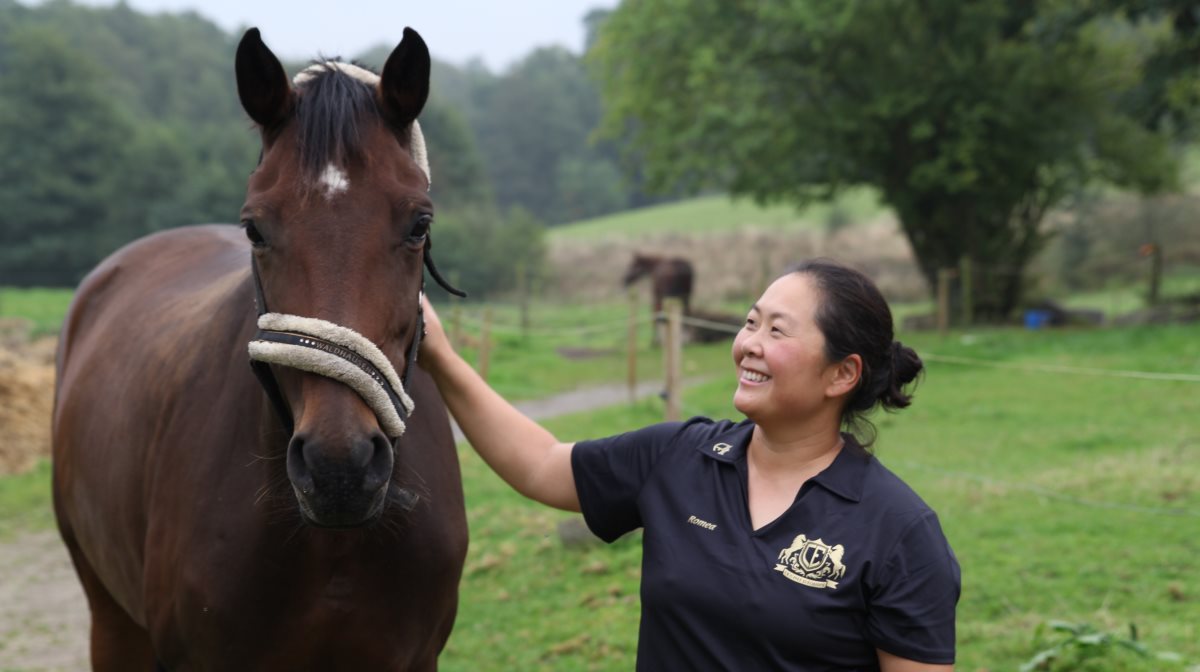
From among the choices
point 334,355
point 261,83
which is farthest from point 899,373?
point 261,83

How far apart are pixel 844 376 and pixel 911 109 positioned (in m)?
17.0

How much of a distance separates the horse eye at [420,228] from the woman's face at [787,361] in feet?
2.31

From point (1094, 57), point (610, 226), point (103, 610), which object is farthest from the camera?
point (610, 226)

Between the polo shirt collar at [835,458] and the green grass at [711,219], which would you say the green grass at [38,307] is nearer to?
the polo shirt collar at [835,458]

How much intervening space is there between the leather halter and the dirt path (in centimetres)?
378

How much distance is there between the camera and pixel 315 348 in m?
1.84

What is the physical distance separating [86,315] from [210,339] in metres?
2.19

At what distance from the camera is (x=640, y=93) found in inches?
803

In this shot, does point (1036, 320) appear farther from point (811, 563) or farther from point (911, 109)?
point (811, 563)

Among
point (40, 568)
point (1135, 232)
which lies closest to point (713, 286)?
point (1135, 232)

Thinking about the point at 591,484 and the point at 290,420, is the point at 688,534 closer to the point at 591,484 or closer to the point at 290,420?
the point at 591,484

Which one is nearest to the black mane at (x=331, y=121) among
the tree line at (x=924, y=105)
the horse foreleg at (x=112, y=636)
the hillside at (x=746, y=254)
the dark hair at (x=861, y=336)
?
the dark hair at (x=861, y=336)

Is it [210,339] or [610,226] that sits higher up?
[210,339]

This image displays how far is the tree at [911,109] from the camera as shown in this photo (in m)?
17.7
